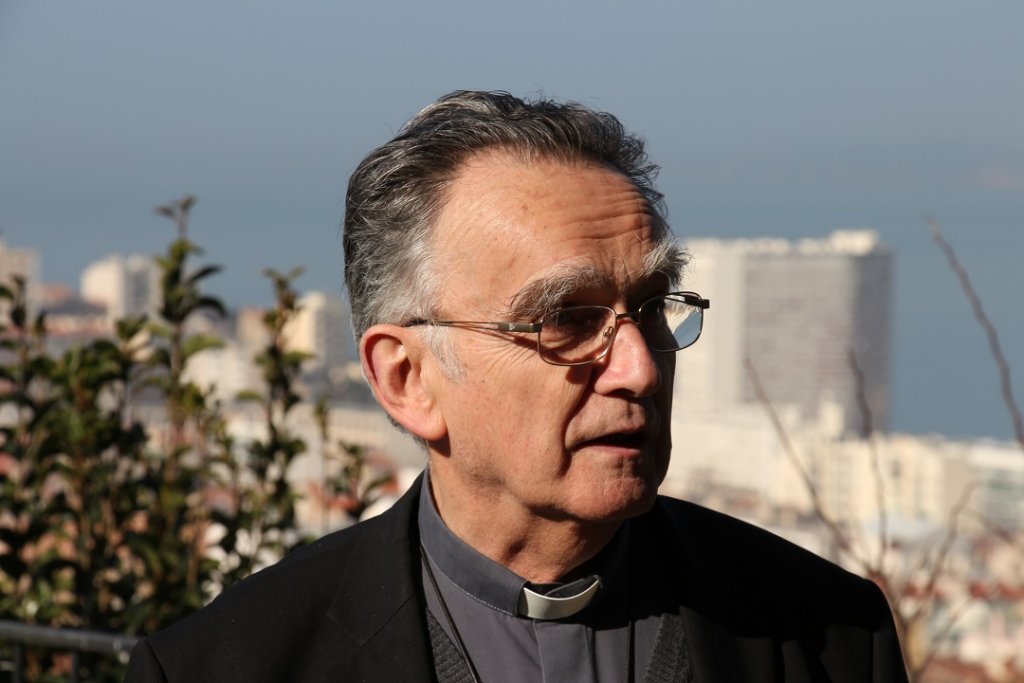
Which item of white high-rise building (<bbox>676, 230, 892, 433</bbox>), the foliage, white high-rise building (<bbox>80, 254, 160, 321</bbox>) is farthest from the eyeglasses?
white high-rise building (<bbox>676, 230, 892, 433</bbox>)

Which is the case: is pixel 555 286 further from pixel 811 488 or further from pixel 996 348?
pixel 811 488

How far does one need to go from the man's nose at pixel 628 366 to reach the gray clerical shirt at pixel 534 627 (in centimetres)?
22

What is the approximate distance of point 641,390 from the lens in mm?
→ 1291

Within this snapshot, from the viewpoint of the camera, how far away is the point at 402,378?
1439 millimetres

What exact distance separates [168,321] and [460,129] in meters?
Answer: 1.63

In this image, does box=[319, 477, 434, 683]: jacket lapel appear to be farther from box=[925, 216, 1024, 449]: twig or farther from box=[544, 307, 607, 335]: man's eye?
box=[925, 216, 1024, 449]: twig

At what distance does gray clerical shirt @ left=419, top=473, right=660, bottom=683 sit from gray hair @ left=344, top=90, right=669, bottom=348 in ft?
0.87

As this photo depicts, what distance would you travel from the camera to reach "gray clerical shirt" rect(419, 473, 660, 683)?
1367 millimetres

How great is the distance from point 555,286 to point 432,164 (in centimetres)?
22

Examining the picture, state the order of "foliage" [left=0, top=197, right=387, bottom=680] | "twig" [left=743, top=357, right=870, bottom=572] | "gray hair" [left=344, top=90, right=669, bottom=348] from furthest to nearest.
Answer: "foliage" [left=0, top=197, right=387, bottom=680]
"twig" [left=743, top=357, right=870, bottom=572]
"gray hair" [left=344, top=90, right=669, bottom=348]

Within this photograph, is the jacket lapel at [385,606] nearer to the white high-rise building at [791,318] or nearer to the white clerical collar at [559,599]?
the white clerical collar at [559,599]

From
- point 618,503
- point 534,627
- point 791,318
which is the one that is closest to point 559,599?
point 534,627

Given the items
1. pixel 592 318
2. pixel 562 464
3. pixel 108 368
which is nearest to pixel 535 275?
pixel 592 318

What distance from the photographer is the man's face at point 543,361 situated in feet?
4.25
